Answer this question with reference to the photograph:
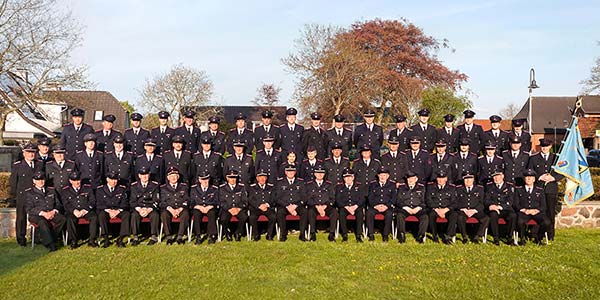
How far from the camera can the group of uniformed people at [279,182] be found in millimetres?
8281

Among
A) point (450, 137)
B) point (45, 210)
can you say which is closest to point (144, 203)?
point (45, 210)

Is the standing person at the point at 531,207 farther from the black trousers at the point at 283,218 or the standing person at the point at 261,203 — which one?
the standing person at the point at 261,203

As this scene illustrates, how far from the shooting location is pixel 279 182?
29.2ft

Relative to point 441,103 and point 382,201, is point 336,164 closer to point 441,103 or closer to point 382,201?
point 382,201

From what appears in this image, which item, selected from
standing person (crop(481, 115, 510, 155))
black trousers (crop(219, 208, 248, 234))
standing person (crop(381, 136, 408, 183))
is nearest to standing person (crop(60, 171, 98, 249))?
black trousers (crop(219, 208, 248, 234))

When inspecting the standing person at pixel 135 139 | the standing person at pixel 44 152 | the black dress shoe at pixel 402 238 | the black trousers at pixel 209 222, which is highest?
the standing person at pixel 135 139

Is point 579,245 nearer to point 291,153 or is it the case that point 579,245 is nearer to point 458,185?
point 458,185

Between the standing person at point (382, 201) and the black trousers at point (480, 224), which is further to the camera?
the standing person at point (382, 201)

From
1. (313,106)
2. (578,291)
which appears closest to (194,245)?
(578,291)

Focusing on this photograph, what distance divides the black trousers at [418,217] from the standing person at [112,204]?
14.4 ft

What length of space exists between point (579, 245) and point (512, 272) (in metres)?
2.33

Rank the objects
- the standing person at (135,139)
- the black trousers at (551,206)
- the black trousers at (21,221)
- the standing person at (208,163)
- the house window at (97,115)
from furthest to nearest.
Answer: the house window at (97,115) < the standing person at (135,139) < the standing person at (208,163) < the black trousers at (551,206) < the black trousers at (21,221)

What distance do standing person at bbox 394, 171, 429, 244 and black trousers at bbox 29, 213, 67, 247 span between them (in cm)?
535

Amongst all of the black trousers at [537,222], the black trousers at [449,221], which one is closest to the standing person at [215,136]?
the black trousers at [449,221]
